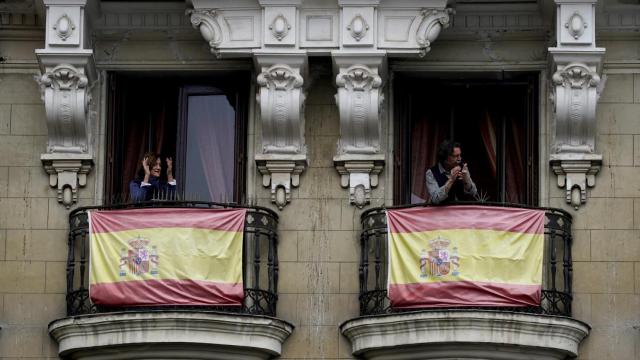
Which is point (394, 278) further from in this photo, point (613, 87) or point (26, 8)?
point (26, 8)

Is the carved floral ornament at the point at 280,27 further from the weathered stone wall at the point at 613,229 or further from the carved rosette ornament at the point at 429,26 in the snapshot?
the weathered stone wall at the point at 613,229

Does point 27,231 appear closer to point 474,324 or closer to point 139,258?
point 139,258

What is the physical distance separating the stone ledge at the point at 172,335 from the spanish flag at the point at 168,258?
0.30 m

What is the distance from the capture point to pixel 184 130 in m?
27.7

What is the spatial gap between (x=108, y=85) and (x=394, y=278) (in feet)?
15.5

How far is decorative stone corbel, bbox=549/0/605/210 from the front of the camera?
26.5 meters

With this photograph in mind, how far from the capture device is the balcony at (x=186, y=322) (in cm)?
2552

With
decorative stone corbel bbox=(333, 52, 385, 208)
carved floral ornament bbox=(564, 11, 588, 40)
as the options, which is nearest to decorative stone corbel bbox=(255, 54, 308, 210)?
decorative stone corbel bbox=(333, 52, 385, 208)

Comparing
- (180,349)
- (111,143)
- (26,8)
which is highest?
(26,8)

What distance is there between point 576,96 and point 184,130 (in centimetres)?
509

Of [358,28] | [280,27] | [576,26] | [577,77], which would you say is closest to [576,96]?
[577,77]

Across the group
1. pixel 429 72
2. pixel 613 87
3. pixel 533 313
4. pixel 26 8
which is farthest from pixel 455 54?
pixel 26 8

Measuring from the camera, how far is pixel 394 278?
25.9 metres

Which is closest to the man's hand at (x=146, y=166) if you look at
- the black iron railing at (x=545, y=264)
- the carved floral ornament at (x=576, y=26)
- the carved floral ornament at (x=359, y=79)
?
the carved floral ornament at (x=359, y=79)
